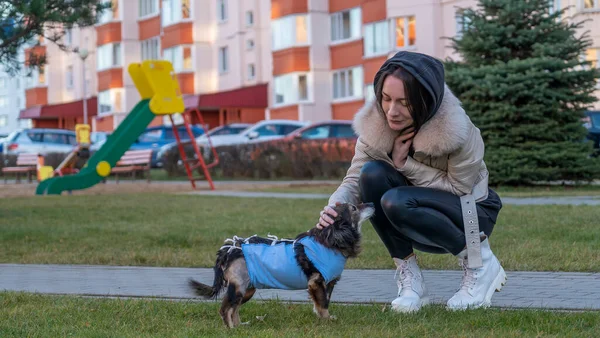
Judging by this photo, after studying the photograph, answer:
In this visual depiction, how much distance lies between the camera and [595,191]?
18.9 meters

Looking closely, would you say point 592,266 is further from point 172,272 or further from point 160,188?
point 160,188

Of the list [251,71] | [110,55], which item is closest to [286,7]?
[251,71]

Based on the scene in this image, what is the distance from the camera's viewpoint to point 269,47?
52.8m

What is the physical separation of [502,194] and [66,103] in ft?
189

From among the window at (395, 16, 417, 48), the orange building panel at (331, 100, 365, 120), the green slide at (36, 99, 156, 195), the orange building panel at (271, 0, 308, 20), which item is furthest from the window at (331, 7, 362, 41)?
the green slide at (36, 99, 156, 195)

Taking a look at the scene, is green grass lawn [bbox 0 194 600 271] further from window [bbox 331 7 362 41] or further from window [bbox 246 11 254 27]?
window [bbox 246 11 254 27]

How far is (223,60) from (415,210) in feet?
169

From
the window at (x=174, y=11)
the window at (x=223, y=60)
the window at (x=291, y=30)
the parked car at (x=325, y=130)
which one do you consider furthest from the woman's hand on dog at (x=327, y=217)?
the window at (x=174, y=11)

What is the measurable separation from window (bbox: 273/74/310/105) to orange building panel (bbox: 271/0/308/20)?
3.10 m

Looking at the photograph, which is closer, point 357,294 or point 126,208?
point 357,294

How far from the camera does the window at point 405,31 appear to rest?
142 ft

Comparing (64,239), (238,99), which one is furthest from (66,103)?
(64,239)

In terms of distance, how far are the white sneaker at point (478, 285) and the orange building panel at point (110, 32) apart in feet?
198

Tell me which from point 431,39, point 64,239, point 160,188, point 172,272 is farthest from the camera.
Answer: point 431,39
